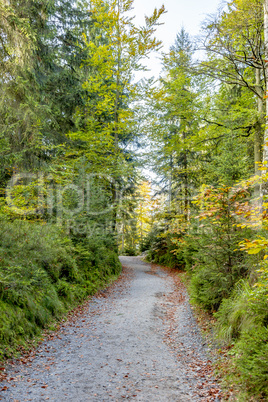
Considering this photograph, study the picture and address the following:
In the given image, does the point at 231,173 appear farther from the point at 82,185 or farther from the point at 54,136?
the point at 54,136

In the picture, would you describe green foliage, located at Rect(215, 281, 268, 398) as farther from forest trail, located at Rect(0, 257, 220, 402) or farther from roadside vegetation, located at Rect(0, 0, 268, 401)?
forest trail, located at Rect(0, 257, 220, 402)

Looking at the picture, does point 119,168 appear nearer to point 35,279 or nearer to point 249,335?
point 35,279

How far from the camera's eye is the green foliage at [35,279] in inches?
202

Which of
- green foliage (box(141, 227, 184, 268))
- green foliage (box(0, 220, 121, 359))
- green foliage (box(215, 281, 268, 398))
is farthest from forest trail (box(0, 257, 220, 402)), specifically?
green foliage (box(141, 227, 184, 268))

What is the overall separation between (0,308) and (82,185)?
6.17 metres

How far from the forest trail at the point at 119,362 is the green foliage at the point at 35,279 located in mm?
478

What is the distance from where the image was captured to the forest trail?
3.84m

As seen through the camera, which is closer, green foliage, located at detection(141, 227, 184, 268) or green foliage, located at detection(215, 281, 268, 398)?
green foliage, located at detection(215, 281, 268, 398)

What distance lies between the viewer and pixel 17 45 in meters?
7.53

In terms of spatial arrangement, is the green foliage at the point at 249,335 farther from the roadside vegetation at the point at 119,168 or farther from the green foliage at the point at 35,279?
the green foliage at the point at 35,279

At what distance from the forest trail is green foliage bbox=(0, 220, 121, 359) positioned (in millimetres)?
478

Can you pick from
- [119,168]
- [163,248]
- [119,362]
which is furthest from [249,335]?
[163,248]

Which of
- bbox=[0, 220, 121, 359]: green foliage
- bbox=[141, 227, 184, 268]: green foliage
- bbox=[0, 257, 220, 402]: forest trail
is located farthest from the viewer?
bbox=[141, 227, 184, 268]: green foliage

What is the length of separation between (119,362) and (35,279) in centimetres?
274
